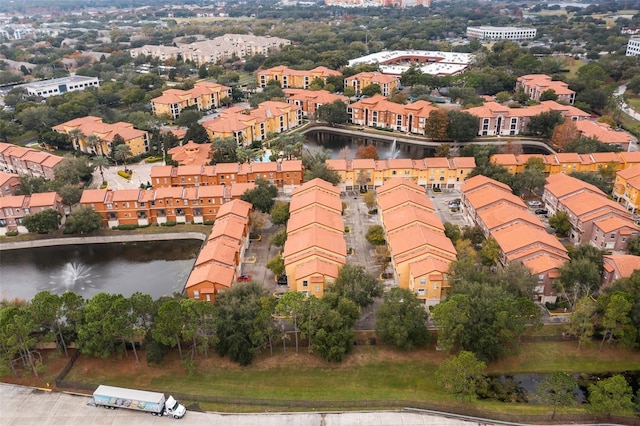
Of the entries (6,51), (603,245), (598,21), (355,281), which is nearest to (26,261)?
(355,281)

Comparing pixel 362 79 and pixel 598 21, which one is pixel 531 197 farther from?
pixel 598 21

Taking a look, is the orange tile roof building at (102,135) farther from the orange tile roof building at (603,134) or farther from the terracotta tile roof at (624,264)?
the orange tile roof building at (603,134)

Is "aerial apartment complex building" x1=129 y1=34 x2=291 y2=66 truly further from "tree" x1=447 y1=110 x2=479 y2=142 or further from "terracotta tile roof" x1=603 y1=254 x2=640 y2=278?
"terracotta tile roof" x1=603 y1=254 x2=640 y2=278

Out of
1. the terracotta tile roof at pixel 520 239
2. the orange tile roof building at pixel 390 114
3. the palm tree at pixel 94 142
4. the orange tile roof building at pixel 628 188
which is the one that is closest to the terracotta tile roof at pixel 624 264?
the terracotta tile roof at pixel 520 239

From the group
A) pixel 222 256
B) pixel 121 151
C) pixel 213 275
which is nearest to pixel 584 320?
pixel 213 275

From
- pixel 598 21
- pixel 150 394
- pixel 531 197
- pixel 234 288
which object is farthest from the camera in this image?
pixel 598 21
